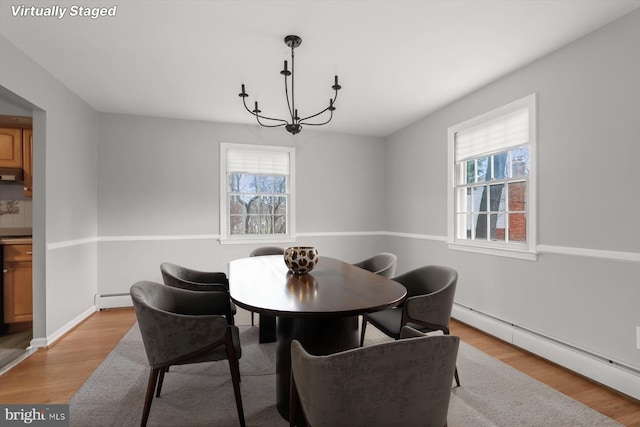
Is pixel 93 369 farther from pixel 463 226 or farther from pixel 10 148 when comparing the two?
pixel 463 226

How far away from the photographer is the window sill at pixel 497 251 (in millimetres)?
2967

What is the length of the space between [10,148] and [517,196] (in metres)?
5.37

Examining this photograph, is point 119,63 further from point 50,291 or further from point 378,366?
point 378,366

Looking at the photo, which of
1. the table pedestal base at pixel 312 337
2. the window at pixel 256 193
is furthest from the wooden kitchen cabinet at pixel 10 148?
the table pedestal base at pixel 312 337

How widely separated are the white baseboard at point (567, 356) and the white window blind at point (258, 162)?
3278 mm

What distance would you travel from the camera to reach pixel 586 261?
2.51 meters

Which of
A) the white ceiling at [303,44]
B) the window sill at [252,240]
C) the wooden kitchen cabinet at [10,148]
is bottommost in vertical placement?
the window sill at [252,240]

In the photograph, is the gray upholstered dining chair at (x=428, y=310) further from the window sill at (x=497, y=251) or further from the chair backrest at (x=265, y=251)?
the chair backrest at (x=265, y=251)

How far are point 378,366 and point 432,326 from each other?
123 centimetres

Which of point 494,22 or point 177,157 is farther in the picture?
point 177,157

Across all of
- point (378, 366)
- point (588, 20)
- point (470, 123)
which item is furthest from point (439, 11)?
point (378, 366)

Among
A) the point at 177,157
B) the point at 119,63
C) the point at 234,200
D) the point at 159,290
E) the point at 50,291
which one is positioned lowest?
the point at 50,291

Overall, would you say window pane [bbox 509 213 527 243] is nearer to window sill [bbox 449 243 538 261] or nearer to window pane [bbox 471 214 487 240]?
window sill [bbox 449 243 538 261]

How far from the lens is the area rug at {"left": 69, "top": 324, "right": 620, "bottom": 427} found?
1.96m
